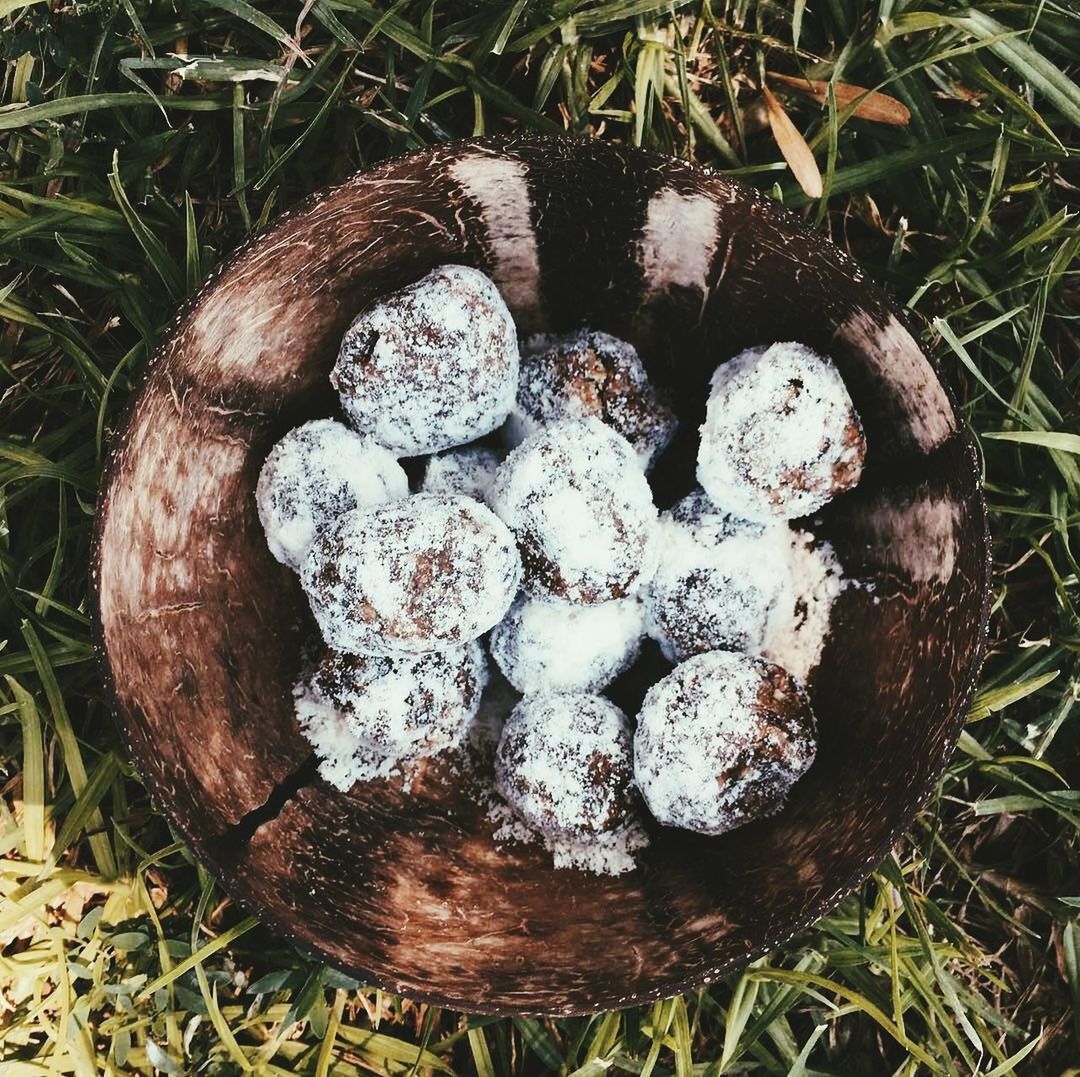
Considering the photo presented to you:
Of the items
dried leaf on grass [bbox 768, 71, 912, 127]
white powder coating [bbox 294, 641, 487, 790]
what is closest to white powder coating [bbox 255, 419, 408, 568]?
white powder coating [bbox 294, 641, 487, 790]

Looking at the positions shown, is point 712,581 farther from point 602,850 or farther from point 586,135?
point 586,135

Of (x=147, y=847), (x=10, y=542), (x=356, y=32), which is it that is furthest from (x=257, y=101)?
(x=147, y=847)

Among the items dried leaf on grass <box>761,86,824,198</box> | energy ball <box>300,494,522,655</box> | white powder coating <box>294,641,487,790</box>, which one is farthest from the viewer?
dried leaf on grass <box>761,86,824,198</box>

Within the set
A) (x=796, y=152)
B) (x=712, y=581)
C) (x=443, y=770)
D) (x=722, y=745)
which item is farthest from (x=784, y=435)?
(x=443, y=770)

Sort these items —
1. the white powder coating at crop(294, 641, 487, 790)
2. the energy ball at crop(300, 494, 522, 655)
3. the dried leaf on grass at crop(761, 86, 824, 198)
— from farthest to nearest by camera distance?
the dried leaf on grass at crop(761, 86, 824, 198) < the white powder coating at crop(294, 641, 487, 790) < the energy ball at crop(300, 494, 522, 655)

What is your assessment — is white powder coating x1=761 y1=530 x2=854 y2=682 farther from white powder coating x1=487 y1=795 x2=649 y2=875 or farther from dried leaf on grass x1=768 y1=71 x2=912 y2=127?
dried leaf on grass x1=768 y1=71 x2=912 y2=127

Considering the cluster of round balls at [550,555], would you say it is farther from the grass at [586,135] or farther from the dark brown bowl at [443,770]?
the grass at [586,135]

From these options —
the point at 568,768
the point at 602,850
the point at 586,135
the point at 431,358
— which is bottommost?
the point at 602,850
